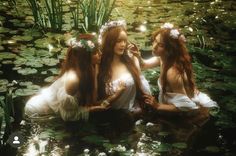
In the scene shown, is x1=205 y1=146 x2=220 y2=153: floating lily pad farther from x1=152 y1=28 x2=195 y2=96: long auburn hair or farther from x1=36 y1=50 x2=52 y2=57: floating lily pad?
x1=36 y1=50 x2=52 y2=57: floating lily pad

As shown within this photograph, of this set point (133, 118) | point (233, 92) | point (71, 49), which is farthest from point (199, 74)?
point (71, 49)

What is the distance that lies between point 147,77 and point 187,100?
1.04 m

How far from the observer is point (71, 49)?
4523 millimetres

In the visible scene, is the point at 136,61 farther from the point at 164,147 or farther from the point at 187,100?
the point at 164,147

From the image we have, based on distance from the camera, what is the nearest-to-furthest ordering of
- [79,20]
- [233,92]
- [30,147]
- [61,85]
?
1. [30,147]
2. [61,85]
3. [233,92]
4. [79,20]

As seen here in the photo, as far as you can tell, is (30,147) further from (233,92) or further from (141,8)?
→ (141,8)

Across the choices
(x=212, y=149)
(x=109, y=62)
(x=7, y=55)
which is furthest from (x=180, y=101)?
(x=7, y=55)

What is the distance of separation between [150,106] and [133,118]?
23 centimetres

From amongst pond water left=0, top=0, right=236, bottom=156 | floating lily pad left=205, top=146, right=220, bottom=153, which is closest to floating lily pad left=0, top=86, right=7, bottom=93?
pond water left=0, top=0, right=236, bottom=156

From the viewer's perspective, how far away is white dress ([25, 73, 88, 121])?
180 inches

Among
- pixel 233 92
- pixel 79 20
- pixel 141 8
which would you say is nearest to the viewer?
pixel 233 92

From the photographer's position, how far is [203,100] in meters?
4.89

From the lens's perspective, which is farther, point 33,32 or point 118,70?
point 33,32

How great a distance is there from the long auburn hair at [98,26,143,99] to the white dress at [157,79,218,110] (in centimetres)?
31
